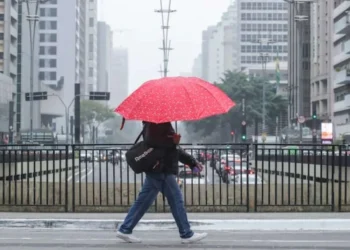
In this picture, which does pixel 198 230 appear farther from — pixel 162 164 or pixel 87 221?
pixel 162 164

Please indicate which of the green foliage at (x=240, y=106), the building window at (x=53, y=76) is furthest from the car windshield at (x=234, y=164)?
the building window at (x=53, y=76)

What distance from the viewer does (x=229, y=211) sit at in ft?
46.8

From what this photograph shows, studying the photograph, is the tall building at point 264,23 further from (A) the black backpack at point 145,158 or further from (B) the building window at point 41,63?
(A) the black backpack at point 145,158

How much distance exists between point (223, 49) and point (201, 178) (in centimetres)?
17117

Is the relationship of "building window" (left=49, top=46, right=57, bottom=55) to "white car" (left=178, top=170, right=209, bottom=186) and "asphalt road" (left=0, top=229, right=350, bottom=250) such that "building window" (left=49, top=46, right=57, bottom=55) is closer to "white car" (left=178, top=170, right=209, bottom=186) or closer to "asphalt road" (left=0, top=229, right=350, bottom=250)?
"white car" (left=178, top=170, right=209, bottom=186)

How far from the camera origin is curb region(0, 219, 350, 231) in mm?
12664

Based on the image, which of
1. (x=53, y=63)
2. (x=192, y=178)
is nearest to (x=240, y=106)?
(x=53, y=63)

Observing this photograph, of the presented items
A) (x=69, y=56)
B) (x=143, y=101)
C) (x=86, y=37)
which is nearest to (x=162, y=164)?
(x=143, y=101)

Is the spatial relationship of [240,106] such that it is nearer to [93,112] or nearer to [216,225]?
[93,112]

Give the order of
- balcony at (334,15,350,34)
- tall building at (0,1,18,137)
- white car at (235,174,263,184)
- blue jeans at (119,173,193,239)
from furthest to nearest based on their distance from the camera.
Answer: tall building at (0,1,18,137) → balcony at (334,15,350,34) → white car at (235,174,263,184) → blue jeans at (119,173,193,239)

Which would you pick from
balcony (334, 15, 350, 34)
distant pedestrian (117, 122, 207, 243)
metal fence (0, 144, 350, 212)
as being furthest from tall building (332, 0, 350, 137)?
distant pedestrian (117, 122, 207, 243)

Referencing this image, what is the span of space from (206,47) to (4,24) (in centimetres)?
11703

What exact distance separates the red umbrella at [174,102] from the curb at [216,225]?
3253mm

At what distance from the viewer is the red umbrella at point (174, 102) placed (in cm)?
955
